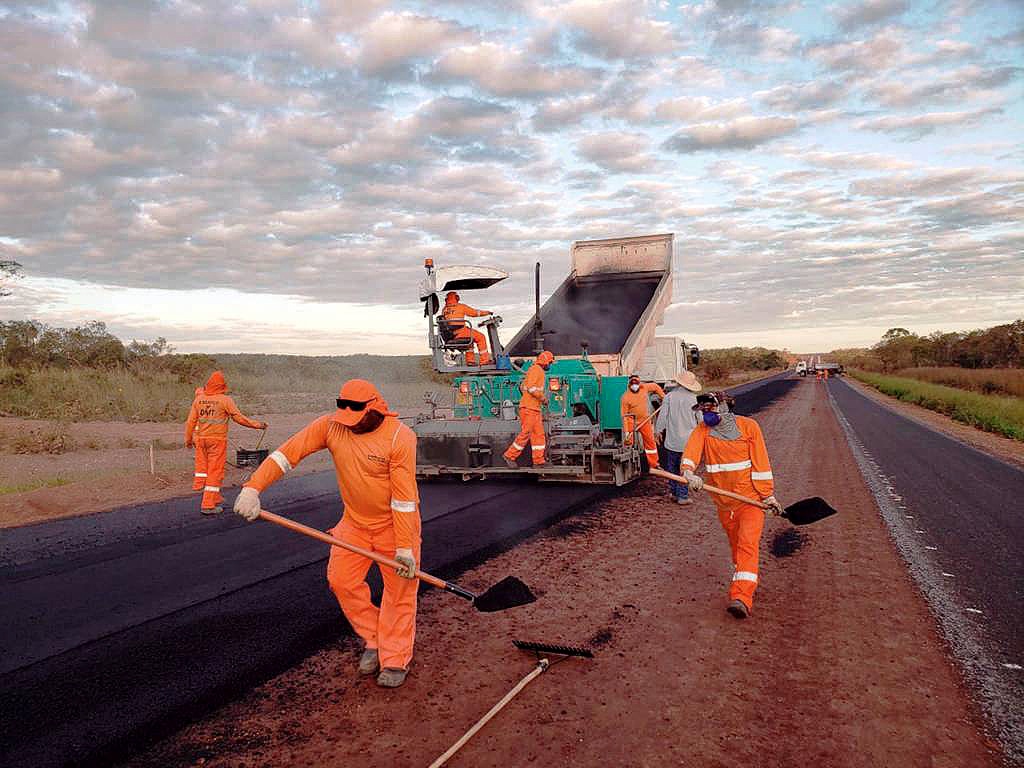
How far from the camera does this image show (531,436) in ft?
30.8

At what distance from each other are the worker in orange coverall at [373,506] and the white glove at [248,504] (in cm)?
6

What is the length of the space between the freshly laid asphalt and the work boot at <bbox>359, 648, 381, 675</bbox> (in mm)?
491

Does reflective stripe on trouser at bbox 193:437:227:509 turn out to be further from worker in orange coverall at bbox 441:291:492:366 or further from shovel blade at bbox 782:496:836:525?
shovel blade at bbox 782:496:836:525

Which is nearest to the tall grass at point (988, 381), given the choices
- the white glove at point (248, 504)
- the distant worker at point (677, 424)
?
the distant worker at point (677, 424)

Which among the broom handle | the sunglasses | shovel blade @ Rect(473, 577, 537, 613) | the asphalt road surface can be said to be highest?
the sunglasses

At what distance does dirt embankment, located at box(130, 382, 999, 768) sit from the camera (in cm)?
319

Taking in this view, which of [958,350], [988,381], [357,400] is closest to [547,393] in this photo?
[357,400]

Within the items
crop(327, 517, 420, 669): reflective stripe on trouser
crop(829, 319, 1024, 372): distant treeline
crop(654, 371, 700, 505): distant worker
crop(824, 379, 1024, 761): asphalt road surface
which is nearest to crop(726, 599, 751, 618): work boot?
crop(824, 379, 1024, 761): asphalt road surface

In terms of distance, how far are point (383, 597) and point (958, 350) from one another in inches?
2893

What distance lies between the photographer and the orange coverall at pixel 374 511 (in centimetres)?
382

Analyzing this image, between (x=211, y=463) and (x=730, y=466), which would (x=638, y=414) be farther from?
(x=211, y=463)

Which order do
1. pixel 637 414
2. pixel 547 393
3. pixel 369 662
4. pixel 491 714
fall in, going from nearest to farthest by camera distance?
pixel 491 714 → pixel 369 662 → pixel 637 414 → pixel 547 393

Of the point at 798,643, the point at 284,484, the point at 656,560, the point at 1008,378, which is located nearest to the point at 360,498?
the point at 798,643

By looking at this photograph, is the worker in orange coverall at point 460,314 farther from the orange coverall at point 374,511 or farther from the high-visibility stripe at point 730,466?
the orange coverall at point 374,511
